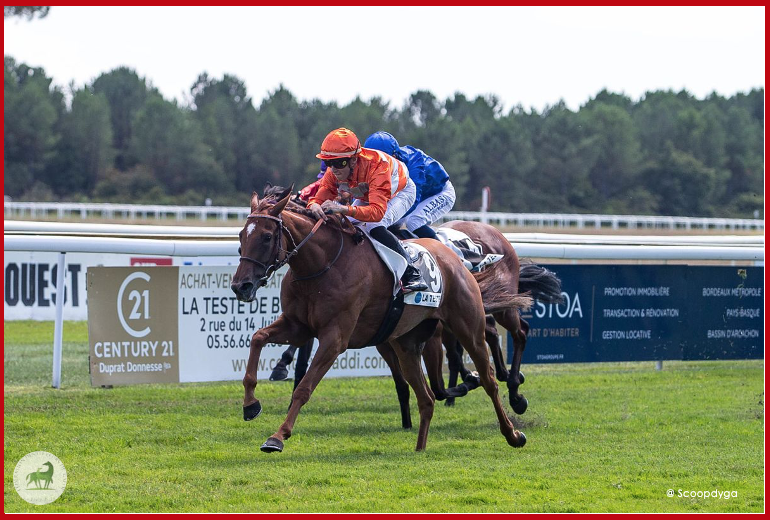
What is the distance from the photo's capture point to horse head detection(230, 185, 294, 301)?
5.13 meters

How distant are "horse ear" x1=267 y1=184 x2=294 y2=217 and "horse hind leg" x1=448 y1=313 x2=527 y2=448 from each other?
1.32 m

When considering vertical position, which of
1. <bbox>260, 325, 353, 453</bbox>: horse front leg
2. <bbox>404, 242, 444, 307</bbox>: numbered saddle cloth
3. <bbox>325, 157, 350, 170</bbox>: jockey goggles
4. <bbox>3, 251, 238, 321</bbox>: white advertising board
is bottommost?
<bbox>3, 251, 238, 321</bbox>: white advertising board

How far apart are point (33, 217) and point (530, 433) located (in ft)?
65.8

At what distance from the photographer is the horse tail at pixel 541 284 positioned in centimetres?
810

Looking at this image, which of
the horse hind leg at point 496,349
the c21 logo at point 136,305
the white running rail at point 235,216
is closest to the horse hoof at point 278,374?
the horse hind leg at point 496,349

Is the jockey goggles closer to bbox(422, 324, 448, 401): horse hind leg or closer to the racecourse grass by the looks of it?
bbox(422, 324, 448, 401): horse hind leg

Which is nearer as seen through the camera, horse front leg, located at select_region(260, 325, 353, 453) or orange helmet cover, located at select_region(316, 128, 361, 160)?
horse front leg, located at select_region(260, 325, 353, 453)

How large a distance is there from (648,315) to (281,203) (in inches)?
220

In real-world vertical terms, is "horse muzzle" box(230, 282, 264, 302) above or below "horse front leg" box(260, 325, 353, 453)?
above

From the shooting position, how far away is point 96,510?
4.50 metres

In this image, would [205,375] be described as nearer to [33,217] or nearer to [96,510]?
[96,510]

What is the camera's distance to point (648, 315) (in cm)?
1003

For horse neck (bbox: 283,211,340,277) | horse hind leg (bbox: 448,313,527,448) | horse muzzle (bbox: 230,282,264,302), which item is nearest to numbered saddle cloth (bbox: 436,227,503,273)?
horse hind leg (bbox: 448,313,527,448)
